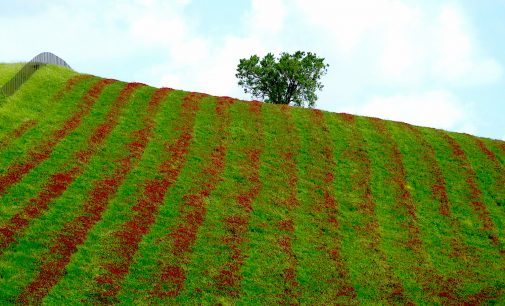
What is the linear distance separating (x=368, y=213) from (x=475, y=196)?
422 inches

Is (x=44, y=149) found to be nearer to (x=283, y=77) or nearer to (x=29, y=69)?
(x=29, y=69)

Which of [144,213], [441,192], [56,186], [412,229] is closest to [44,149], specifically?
[56,186]

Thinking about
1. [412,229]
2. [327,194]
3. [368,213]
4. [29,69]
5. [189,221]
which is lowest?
[189,221]

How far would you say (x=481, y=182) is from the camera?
45.6 m

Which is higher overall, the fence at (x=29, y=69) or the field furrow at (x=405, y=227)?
the fence at (x=29, y=69)

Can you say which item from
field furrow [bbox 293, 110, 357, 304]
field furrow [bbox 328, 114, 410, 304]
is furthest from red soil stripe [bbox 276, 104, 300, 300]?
field furrow [bbox 328, 114, 410, 304]

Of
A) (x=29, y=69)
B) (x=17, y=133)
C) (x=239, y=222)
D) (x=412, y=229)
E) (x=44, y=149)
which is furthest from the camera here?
(x=29, y=69)

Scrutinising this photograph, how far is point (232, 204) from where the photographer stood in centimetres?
3584

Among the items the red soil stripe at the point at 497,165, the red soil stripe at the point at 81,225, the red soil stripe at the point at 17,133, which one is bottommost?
the red soil stripe at the point at 81,225

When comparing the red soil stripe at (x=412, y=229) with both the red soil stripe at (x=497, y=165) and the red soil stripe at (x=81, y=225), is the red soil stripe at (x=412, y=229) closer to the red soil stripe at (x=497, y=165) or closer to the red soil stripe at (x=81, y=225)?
the red soil stripe at (x=497, y=165)

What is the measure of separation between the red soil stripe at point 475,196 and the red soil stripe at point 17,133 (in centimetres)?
3372

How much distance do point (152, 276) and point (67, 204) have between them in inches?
343

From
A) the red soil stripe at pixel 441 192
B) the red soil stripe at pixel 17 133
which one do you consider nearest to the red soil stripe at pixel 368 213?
the red soil stripe at pixel 441 192

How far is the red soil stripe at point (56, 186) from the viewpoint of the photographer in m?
30.2
